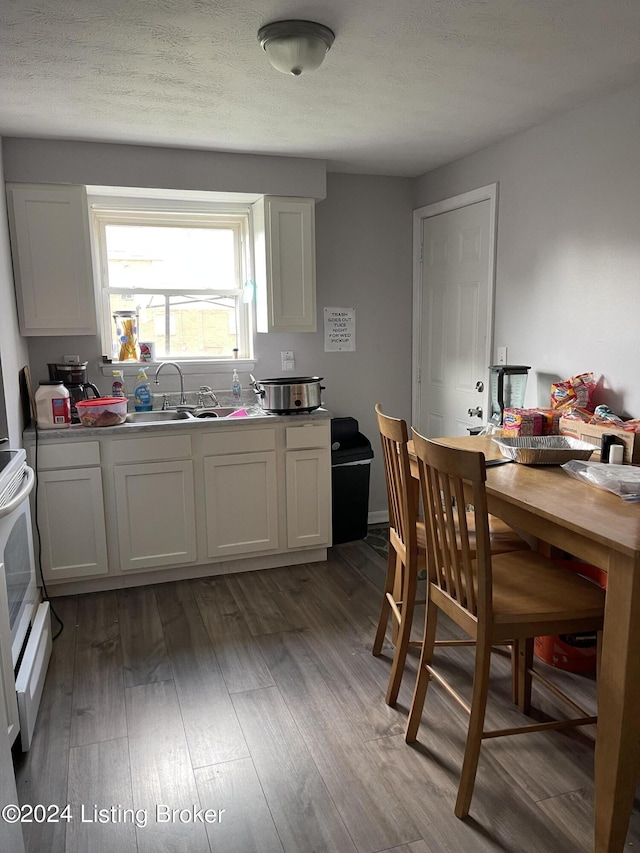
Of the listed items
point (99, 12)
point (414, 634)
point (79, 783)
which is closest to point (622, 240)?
point (414, 634)

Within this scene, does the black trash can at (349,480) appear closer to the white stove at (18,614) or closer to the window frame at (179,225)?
the window frame at (179,225)

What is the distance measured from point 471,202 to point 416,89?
1.20 m

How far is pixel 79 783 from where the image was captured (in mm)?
1954

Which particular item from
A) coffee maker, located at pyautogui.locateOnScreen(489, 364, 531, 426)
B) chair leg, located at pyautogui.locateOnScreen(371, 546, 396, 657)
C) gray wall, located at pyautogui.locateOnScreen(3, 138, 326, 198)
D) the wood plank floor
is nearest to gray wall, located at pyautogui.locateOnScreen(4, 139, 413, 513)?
gray wall, located at pyautogui.locateOnScreen(3, 138, 326, 198)

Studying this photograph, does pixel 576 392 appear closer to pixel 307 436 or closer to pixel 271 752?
pixel 307 436

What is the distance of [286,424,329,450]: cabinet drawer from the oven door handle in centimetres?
153

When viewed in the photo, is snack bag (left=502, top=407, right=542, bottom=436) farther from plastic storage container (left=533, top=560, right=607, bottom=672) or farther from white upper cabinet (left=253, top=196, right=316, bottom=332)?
white upper cabinet (left=253, top=196, right=316, bottom=332)

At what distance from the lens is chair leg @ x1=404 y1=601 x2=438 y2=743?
2086mm

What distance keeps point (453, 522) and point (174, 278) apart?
2713 mm

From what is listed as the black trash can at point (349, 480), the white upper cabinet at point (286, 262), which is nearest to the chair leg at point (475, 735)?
the black trash can at point (349, 480)

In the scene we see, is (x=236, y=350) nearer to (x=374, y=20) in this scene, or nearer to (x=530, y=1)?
(x=374, y=20)

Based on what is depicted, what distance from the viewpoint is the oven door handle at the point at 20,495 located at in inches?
72.7

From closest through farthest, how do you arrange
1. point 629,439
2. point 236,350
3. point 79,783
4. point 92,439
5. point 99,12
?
point 99,12
point 79,783
point 629,439
point 92,439
point 236,350

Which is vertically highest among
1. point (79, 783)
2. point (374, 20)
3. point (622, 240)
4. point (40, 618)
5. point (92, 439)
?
point (374, 20)
